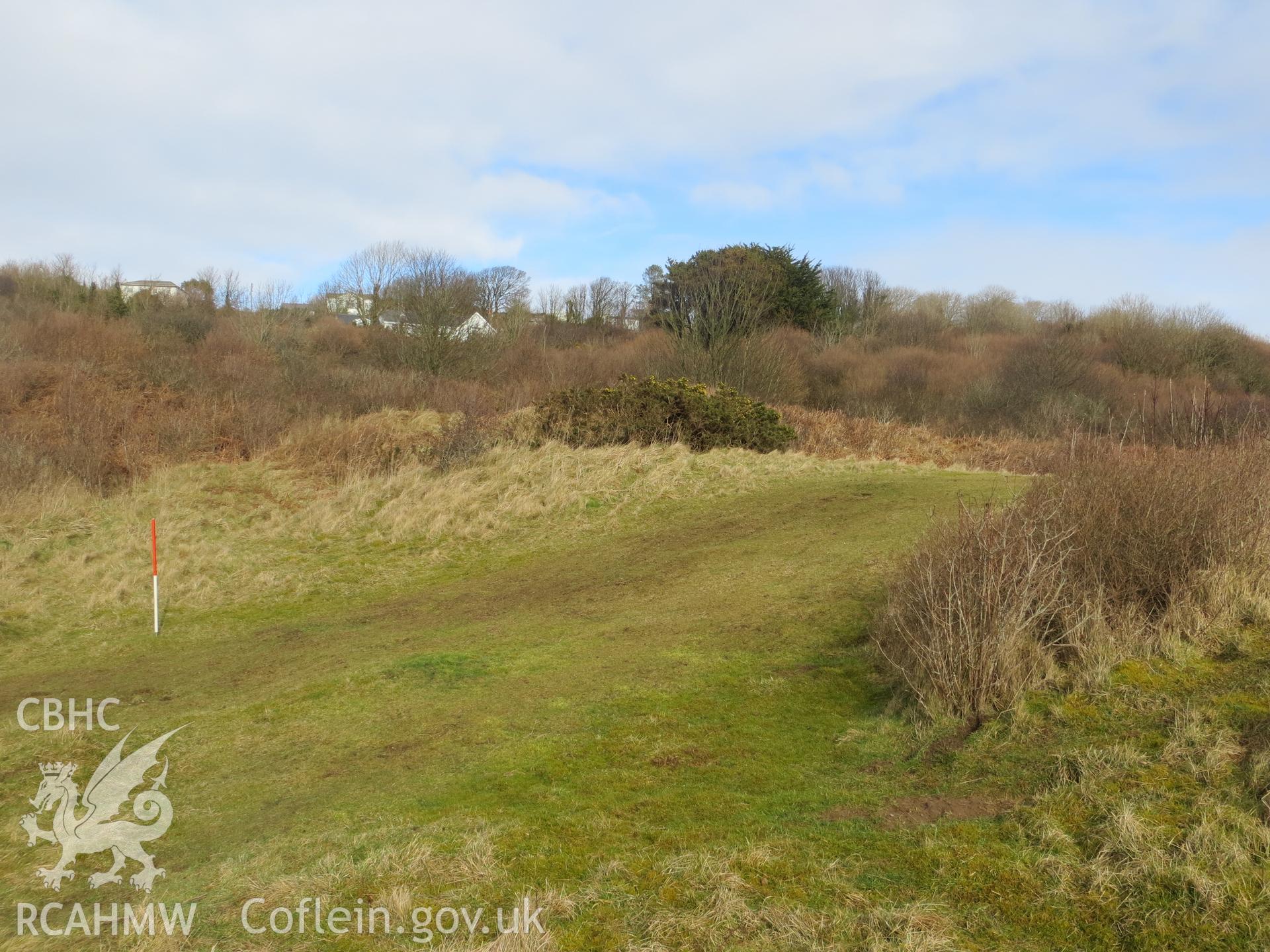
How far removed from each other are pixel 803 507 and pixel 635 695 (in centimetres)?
695

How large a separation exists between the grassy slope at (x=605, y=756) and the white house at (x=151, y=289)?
106 feet

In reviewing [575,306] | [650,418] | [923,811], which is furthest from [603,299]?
[923,811]

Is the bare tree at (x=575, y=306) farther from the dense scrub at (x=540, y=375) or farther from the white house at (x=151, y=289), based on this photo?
the white house at (x=151, y=289)

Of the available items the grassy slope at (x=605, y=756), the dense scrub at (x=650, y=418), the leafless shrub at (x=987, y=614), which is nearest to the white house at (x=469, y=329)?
the dense scrub at (x=650, y=418)

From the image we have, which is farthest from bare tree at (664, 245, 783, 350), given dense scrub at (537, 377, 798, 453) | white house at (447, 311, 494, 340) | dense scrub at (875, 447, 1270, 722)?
dense scrub at (875, 447, 1270, 722)

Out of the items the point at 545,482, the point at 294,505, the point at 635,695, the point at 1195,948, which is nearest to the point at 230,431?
the point at 294,505

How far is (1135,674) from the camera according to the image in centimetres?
602

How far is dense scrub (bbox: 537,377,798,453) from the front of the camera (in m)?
18.4

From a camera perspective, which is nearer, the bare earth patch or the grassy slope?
the grassy slope

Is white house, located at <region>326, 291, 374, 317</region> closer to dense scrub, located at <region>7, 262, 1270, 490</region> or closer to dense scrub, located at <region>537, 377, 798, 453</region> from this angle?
dense scrub, located at <region>7, 262, 1270, 490</region>

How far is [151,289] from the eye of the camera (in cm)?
4031

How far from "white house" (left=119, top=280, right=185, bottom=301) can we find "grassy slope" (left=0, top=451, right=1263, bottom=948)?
3218 cm

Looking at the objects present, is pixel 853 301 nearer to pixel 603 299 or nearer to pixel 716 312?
pixel 603 299

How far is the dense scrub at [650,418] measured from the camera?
1838 cm
